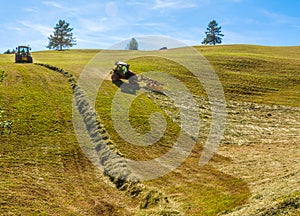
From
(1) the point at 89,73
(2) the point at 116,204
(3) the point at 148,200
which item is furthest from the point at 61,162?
(1) the point at 89,73

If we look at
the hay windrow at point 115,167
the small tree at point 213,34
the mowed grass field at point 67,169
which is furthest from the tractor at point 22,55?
the small tree at point 213,34

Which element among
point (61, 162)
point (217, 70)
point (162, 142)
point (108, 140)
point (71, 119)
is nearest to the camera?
point (61, 162)

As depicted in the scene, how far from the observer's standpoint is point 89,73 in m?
41.5

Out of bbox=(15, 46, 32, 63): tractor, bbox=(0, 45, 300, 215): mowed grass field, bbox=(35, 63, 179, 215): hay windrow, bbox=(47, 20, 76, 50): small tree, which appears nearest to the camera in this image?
bbox=(0, 45, 300, 215): mowed grass field

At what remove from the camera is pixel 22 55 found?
48.6 meters

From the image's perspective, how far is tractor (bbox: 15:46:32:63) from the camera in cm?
4809

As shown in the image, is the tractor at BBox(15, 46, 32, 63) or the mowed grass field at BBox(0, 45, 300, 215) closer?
the mowed grass field at BBox(0, 45, 300, 215)

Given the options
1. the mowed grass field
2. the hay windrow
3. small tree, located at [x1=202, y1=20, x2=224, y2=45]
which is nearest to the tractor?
the mowed grass field

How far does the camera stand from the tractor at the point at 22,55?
48.1m

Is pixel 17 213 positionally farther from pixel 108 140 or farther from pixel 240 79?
pixel 240 79

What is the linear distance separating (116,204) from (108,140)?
21.9 feet

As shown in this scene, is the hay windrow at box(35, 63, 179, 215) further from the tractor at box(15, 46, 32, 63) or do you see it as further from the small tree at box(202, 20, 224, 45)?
the small tree at box(202, 20, 224, 45)

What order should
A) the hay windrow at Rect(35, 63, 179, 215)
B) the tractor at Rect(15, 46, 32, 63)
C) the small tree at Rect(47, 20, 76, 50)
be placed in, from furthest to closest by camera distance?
the small tree at Rect(47, 20, 76, 50), the tractor at Rect(15, 46, 32, 63), the hay windrow at Rect(35, 63, 179, 215)

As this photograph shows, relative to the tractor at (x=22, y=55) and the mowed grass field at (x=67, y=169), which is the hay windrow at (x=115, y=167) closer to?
the mowed grass field at (x=67, y=169)
